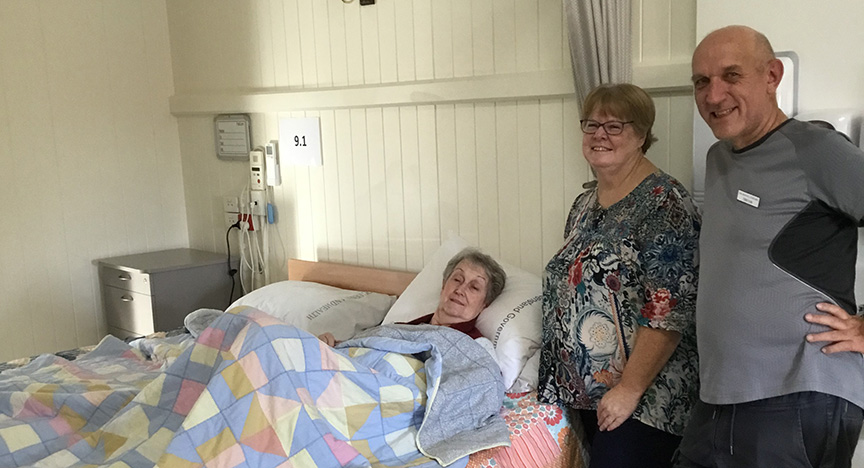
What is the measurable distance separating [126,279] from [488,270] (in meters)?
1.86

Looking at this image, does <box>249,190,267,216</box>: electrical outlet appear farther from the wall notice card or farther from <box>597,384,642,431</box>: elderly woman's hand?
<box>597,384,642,431</box>: elderly woman's hand

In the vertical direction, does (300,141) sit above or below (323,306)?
above

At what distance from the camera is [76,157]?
3541 millimetres

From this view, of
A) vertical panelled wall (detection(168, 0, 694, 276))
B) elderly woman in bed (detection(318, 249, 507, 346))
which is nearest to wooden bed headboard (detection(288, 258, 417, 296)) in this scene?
vertical panelled wall (detection(168, 0, 694, 276))

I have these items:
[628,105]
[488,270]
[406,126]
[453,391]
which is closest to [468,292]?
[488,270]

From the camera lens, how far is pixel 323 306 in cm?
277

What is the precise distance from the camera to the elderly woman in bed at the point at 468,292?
231 centimetres

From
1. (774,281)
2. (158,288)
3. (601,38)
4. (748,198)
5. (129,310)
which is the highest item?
(601,38)

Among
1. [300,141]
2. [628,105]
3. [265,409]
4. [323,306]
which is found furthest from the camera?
[300,141]

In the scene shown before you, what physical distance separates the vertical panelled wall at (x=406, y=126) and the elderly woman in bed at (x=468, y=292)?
1.04 feet

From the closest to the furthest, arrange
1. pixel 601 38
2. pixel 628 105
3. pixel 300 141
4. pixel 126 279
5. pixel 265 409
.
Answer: pixel 265 409 → pixel 628 105 → pixel 601 38 → pixel 300 141 → pixel 126 279

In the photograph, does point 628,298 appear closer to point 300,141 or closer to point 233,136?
point 300,141

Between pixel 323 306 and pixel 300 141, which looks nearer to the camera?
pixel 323 306

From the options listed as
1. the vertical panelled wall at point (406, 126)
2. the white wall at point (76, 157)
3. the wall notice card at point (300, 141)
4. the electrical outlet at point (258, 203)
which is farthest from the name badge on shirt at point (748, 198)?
the white wall at point (76, 157)
